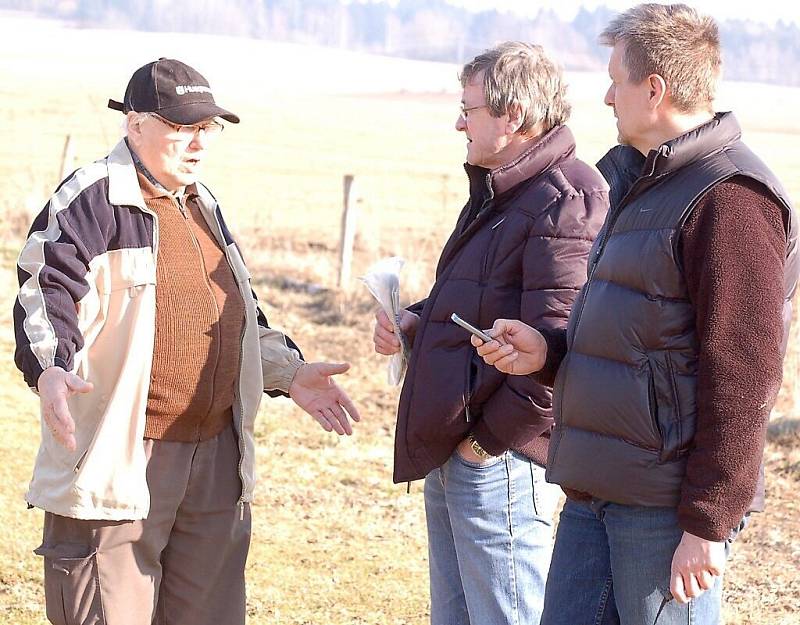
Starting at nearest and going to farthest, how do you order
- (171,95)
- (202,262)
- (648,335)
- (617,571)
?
(648,335) < (617,571) < (171,95) < (202,262)

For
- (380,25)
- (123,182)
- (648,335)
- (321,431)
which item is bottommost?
(321,431)

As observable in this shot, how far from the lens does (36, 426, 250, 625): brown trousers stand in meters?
2.94

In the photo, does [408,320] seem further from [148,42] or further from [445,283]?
[148,42]

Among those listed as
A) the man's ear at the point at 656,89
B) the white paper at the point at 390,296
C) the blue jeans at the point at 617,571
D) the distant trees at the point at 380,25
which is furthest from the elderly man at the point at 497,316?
the distant trees at the point at 380,25

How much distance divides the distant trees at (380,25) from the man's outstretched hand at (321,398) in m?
140

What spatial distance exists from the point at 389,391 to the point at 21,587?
3388 millimetres

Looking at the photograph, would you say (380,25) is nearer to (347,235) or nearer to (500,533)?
(347,235)

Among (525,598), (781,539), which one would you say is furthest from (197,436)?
(781,539)

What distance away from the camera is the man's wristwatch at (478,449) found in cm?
294

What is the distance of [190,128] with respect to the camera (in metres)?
3.04

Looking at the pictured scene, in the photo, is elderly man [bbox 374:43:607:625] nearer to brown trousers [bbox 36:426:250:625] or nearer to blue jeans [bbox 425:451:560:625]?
blue jeans [bbox 425:451:560:625]

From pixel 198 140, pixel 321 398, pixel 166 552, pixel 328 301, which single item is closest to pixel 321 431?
pixel 328 301

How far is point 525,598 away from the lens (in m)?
2.99

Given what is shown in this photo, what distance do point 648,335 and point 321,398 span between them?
1.40 m
